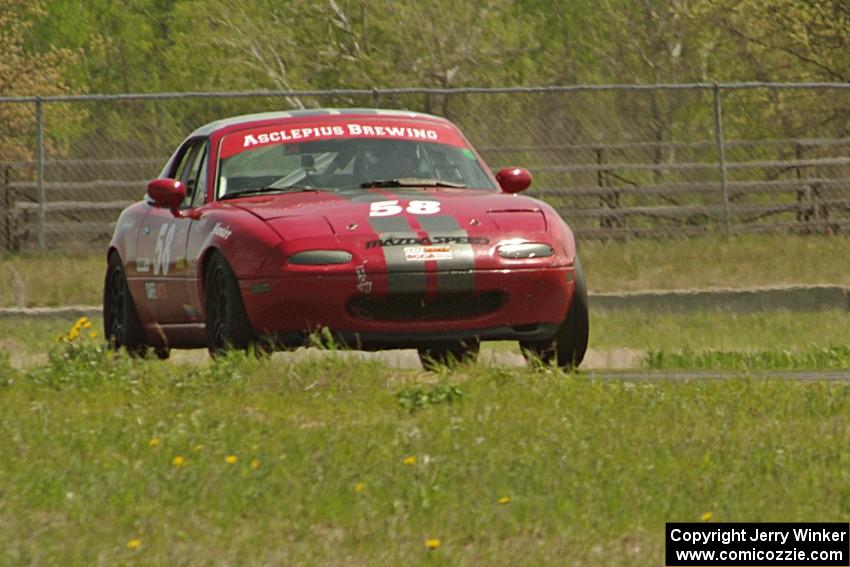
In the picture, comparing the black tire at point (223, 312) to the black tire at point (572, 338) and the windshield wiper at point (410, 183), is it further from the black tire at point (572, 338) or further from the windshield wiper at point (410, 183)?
the black tire at point (572, 338)

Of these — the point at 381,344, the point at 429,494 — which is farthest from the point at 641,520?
→ the point at 381,344

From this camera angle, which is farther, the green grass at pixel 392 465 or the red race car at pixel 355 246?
the red race car at pixel 355 246

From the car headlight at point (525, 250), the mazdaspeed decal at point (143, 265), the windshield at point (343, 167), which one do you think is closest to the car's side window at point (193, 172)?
the windshield at point (343, 167)

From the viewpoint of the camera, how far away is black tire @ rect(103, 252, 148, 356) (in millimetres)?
11875

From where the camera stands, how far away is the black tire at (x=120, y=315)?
1188 cm

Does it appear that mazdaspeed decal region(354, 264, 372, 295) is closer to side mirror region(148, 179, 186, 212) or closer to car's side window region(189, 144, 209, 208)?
car's side window region(189, 144, 209, 208)

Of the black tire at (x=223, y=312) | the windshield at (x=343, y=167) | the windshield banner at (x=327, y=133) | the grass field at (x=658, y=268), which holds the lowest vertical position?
the grass field at (x=658, y=268)

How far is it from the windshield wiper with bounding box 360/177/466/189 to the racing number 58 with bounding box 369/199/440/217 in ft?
2.16

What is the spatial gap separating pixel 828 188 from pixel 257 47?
18.2 meters

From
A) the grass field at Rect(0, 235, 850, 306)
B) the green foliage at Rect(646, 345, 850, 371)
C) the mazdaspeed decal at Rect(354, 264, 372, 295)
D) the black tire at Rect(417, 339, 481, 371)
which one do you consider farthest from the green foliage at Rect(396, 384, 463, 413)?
the grass field at Rect(0, 235, 850, 306)

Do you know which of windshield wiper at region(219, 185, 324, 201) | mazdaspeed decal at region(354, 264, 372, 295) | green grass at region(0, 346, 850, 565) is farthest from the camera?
windshield wiper at region(219, 185, 324, 201)

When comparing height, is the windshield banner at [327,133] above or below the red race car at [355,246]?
above

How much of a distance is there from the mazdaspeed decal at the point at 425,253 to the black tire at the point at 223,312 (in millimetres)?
879

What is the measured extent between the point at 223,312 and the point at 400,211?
1.07 meters
